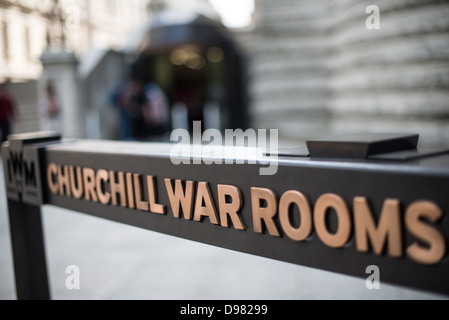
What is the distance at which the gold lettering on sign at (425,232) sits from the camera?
111 cm

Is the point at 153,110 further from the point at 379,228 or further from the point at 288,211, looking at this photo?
the point at 379,228

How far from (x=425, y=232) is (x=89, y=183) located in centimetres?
149

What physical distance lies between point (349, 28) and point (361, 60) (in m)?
0.78

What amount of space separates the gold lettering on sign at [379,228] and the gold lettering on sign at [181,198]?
25.7 inches

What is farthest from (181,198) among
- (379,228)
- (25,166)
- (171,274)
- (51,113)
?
(51,113)

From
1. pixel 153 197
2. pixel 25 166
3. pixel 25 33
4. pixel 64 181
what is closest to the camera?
pixel 153 197

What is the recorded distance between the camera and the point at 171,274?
11.9ft

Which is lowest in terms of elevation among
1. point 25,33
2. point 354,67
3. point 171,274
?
point 171,274

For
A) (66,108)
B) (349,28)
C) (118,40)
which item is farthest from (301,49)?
(118,40)

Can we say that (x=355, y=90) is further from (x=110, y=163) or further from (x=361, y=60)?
(x=110, y=163)

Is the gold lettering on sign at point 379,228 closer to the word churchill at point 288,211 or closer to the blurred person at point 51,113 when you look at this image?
the word churchill at point 288,211

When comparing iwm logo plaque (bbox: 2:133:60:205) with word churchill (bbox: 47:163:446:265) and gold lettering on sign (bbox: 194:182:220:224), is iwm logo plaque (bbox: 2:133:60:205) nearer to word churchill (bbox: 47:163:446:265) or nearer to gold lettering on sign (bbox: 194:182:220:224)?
word churchill (bbox: 47:163:446:265)

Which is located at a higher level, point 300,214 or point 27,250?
point 300,214

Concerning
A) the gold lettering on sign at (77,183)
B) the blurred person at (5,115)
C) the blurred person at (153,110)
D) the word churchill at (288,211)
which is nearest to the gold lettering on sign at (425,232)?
the word churchill at (288,211)
